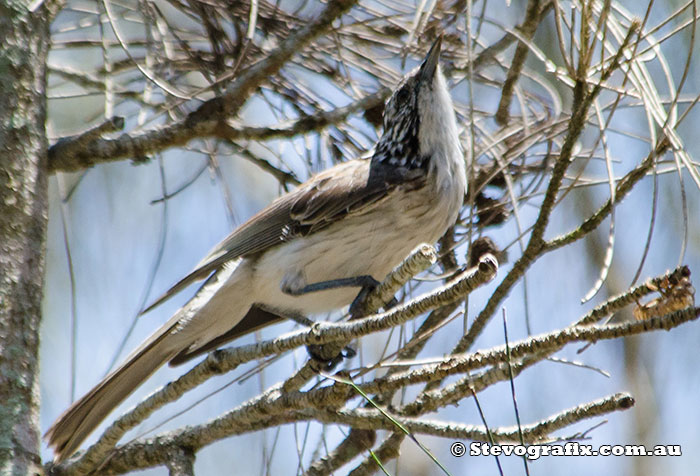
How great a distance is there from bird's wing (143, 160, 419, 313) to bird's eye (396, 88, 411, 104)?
0.34 metres

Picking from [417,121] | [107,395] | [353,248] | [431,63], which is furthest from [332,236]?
[107,395]

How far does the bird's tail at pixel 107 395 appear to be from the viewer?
119 inches

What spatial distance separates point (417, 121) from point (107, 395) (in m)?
1.86

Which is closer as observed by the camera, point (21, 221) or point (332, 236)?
point (21, 221)

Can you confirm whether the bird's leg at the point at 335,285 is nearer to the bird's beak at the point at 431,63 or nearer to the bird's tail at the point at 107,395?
the bird's tail at the point at 107,395

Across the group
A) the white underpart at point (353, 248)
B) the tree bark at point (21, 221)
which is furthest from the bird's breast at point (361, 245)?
the tree bark at point (21, 221)

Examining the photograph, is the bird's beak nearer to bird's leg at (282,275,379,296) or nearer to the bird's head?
the bird's head

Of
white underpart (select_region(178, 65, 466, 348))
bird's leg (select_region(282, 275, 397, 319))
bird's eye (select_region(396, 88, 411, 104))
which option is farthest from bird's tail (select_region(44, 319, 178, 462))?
bird's eye (select_region(396, 88, 411, 104))

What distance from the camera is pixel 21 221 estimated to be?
8.30ft

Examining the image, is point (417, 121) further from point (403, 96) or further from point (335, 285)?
point (335, 285)

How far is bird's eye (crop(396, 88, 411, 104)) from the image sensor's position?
3768 mm

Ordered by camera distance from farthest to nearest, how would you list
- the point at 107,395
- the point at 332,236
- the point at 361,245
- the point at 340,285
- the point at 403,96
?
the point at 403,96
the point at 332,236
the point at 361,245
the point at 340,285
the point at 107,395

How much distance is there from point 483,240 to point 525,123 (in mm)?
607

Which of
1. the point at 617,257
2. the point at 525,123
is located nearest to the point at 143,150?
the point at 525,123
